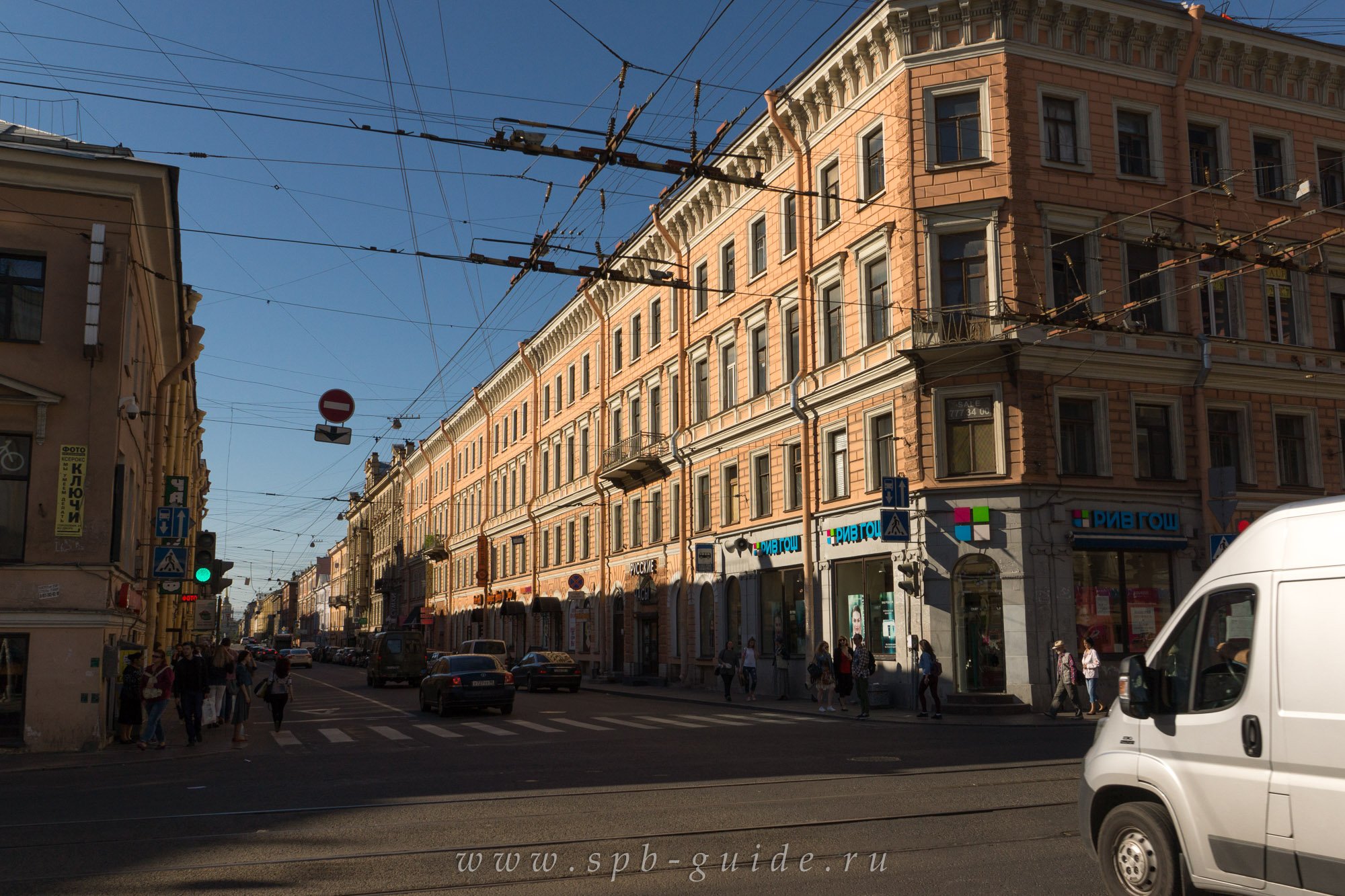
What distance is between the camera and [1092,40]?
27.7 m

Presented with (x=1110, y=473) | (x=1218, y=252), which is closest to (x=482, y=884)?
(x=1218, y=252)

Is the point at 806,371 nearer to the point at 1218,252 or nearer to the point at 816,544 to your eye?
the point at 816,544

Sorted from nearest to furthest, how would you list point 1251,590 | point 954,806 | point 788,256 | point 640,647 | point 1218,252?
point 1251,590 < point 954,806 < point 1218,252 < point 788,256 < point 640,647

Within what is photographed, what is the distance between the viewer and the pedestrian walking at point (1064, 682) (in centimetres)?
2330

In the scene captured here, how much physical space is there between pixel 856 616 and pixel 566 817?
1932 cm

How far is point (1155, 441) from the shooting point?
27.4 meters

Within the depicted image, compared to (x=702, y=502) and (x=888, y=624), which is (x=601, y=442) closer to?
(x=702, y=502)

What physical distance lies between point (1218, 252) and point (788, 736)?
1082 centimetres

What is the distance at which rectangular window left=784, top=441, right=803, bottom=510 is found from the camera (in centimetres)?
3250

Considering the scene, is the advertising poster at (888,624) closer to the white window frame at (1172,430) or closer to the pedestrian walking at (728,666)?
the pedestrian walking at (728,666)

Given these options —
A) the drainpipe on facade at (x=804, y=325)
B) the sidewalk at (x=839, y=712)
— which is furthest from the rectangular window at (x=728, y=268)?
the sidewalk at (x=839, y=712)

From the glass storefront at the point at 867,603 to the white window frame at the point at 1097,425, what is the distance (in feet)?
17.0

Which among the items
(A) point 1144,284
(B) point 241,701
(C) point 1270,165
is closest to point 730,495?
A: (A) point 1144,284

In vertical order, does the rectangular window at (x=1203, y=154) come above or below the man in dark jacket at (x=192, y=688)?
above
